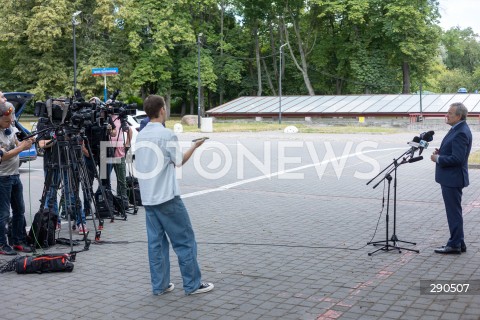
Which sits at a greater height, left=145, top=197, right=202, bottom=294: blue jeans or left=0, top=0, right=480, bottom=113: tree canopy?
left=0, top=0, right=480, bottom=113: tree canopy

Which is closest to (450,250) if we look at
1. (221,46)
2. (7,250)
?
(7,250)

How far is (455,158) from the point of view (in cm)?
714

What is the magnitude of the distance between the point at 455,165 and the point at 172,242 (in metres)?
3.59

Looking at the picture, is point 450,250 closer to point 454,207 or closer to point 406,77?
Answer: point 454,207

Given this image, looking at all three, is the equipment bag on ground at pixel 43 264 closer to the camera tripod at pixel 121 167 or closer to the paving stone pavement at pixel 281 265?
the paving stone pavement at pixel 281 265

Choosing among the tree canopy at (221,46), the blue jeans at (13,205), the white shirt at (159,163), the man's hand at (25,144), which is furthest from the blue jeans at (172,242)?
the tree canopy at (221,46)

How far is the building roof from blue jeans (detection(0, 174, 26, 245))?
37.2 m

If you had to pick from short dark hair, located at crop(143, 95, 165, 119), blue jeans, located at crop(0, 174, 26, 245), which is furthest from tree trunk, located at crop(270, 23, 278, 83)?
short dark hair, located at crop(143, 95, 165, 119)

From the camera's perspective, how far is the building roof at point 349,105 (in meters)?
42.9

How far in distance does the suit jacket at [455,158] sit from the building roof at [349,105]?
116 ft

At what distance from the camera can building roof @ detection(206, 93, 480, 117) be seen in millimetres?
42906

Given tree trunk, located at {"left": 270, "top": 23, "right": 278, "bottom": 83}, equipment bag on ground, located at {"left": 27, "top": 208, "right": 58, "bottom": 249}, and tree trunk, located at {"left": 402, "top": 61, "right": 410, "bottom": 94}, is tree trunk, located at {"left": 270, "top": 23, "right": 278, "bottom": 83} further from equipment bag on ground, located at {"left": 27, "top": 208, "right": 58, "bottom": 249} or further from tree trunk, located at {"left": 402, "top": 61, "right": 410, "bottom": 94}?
equipment bag on ground, located at {"left": 27, "top": 208, "right": 58, "bottom": 249}

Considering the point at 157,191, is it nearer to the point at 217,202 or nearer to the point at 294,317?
the point at 294,317

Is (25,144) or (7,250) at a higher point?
(25,144)
